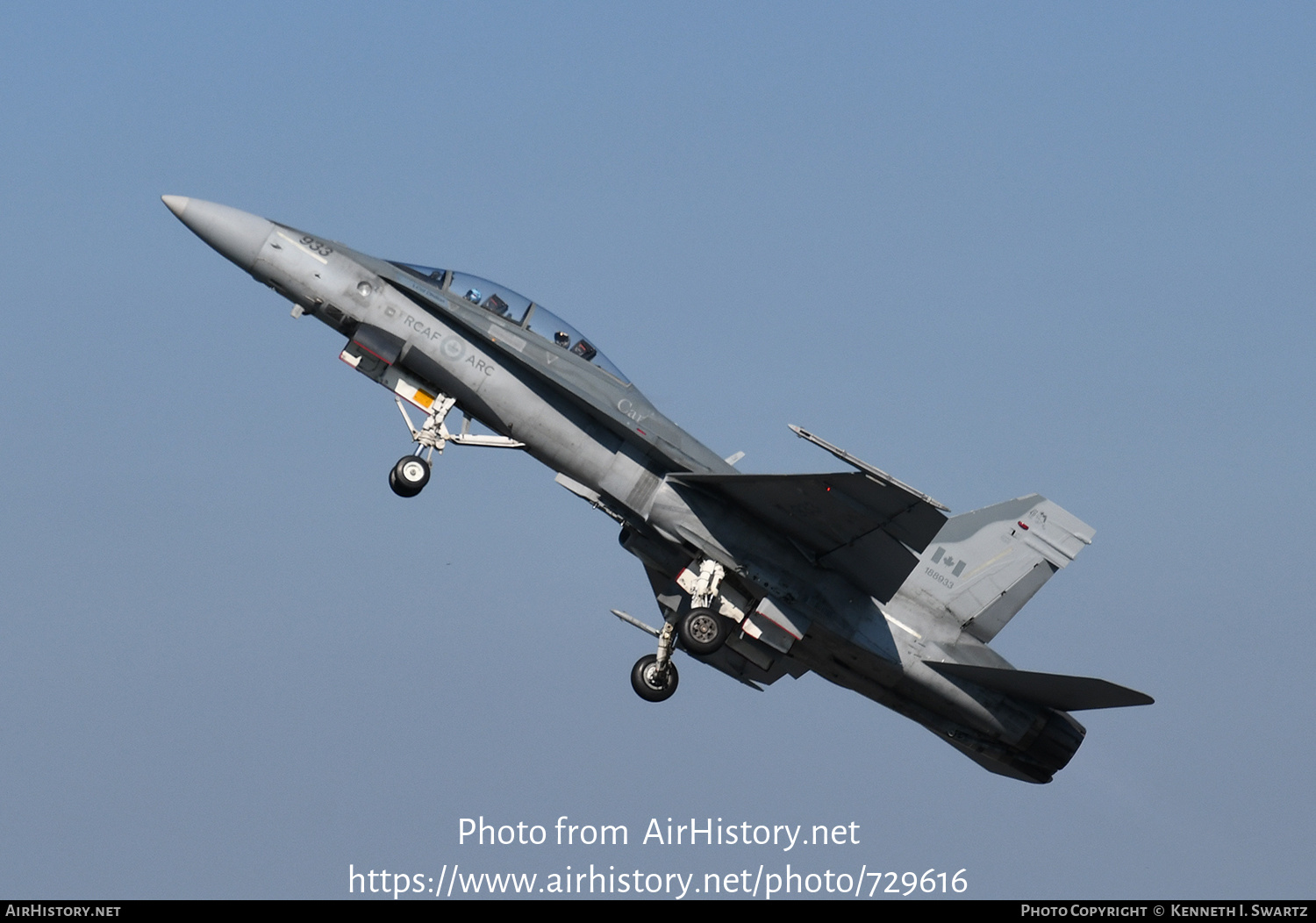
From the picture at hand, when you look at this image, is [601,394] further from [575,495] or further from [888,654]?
[888,654]

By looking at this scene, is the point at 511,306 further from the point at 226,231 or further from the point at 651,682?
the point at 651,682

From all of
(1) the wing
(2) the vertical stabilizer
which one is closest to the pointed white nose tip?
(1) the wing

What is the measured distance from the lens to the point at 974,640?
22922 millimetres

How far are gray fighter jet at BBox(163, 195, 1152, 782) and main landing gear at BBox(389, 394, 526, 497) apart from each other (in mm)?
22

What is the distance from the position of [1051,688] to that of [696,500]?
5093 millimetres

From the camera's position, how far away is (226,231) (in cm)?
2028

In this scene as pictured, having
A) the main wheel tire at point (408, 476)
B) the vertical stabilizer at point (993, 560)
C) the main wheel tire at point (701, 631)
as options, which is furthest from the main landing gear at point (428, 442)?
the vertical stabilizer at point (993, 560)

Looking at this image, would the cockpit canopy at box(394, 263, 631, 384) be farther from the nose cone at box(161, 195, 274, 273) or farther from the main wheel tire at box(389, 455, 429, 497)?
the main wheel tire at box(389, 455, 429, 497)

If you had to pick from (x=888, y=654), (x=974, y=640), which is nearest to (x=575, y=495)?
(x=888, y=654)

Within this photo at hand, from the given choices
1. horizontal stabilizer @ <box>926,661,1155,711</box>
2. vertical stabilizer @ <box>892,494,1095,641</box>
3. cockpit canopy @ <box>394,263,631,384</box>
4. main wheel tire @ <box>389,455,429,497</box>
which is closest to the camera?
main wheel tire @ <box>389,455,429,497</box>

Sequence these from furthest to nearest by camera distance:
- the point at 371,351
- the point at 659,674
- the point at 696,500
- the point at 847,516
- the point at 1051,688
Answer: the point at 659,674, the point at 1051,688, the point at 696,500, the point at 371,351, the point at 847,516

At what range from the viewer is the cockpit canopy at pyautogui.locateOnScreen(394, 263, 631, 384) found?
21109 millimetres

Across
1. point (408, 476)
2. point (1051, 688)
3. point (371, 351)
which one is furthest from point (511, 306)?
point (1051, 688)

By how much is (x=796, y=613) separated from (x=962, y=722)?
2880mm
